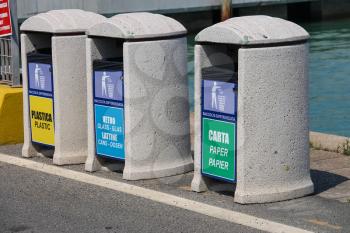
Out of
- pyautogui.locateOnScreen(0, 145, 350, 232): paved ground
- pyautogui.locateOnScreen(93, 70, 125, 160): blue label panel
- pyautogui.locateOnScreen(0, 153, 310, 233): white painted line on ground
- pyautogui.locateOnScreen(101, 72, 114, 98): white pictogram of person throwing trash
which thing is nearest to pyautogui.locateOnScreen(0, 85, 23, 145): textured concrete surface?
pyautogui.locateOnScreen(0, 153, 310, 233): white painted line on ground

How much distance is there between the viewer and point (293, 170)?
25.2ft

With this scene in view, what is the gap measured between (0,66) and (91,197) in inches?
167

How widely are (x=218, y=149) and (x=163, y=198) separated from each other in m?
0.66

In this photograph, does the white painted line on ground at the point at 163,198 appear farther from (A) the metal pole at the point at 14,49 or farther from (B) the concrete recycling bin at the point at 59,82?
(A) the metal pole at the point at 14,49

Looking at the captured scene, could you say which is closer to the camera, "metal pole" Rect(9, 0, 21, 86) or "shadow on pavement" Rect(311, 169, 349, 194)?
"shadow on pavement" Rect(311, 169, 349, 194)

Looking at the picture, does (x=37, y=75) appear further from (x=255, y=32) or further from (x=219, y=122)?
(x=255, y=32)

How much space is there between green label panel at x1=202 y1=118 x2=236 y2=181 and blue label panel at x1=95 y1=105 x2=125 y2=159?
113 cm

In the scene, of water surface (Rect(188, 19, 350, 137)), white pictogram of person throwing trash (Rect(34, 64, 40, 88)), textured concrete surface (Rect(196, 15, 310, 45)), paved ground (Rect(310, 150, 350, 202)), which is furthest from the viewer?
water surface (Rect(188, 19, 350, 137))

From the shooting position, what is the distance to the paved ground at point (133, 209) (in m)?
7.10

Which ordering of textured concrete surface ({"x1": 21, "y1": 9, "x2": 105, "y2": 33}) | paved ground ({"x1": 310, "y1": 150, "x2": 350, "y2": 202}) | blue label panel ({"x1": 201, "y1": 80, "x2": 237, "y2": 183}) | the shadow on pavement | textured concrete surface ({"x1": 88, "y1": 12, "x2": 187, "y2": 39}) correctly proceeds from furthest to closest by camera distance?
textured concrete surface ({"x1": 21, "y1": 9, "x2": 105, "y2": 33}), textured concrete surface ({"x1": 88, "y1": 12, "x2": 187, "y2": 39}), the shadow on pavement, paved ground ({"x1": 310, "y1": 150, "x2": 350, "y2": 202}), blue label panel ({"x1": 201, "y1": 80, "x2": 237, "y2": 183})

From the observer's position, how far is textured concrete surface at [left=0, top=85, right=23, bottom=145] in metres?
10.8

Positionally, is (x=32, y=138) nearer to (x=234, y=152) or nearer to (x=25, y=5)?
(x=234, y=152)

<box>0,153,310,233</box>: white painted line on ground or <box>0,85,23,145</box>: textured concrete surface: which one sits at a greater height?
<box>0,85,23,145</box>: textured concrete surface

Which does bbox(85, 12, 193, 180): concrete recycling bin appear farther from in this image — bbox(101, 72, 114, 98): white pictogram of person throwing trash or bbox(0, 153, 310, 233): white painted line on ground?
bbox(0, 153, 310, 233): white painted line on ground
